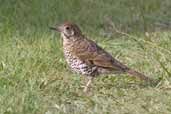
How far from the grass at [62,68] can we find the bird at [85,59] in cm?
18

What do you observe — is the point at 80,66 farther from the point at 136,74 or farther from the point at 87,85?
the point at 136,74

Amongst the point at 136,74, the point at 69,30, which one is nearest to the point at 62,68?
the point at 69,30

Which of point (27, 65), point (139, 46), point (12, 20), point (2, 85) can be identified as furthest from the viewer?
point (12, 20)

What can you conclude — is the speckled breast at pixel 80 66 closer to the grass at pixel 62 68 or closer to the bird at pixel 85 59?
the bird at pixel 85 59

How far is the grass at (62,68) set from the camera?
8031mm

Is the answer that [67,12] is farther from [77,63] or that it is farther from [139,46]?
[77,63]

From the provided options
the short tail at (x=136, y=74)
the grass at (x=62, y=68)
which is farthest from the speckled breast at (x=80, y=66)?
the short tail at (x=136, y=74)

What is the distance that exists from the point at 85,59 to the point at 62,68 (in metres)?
0.78

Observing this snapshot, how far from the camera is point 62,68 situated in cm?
932

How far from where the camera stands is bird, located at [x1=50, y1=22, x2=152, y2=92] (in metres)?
8.58

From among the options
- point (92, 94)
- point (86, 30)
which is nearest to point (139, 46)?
point (86, 30)

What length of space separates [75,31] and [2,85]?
904mm

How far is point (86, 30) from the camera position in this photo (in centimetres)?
1118

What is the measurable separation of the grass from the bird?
18 cm
